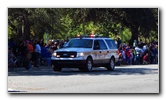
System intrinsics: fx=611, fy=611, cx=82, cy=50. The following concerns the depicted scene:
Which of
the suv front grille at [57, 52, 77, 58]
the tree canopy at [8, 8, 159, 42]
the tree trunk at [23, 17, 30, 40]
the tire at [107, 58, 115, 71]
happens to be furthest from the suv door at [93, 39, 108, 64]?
the tree trunk at [23, 17, 30, 40]

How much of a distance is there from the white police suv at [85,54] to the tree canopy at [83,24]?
0.94m

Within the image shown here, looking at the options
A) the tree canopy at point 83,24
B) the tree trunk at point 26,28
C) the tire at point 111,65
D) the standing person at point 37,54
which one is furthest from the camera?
the tire at point 111,65

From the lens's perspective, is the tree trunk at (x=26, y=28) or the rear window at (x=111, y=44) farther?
the rear window at (x=111, y=44)

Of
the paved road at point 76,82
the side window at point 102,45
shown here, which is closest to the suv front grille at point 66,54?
the paved road at point 76,82

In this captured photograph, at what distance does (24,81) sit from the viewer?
16.3m

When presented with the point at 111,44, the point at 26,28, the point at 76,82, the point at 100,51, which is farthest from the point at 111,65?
the point at 76,82

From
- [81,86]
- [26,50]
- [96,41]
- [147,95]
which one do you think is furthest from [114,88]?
[96,41]

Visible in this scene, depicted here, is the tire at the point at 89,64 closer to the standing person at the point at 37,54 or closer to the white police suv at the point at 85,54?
the white police suv at the point at 85,54

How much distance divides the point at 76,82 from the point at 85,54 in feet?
15.4

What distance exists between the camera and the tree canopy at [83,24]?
17.0 meters

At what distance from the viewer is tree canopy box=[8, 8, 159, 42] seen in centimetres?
1700

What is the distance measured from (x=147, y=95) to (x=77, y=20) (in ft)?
17.5

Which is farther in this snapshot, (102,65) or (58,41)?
(102,65)
